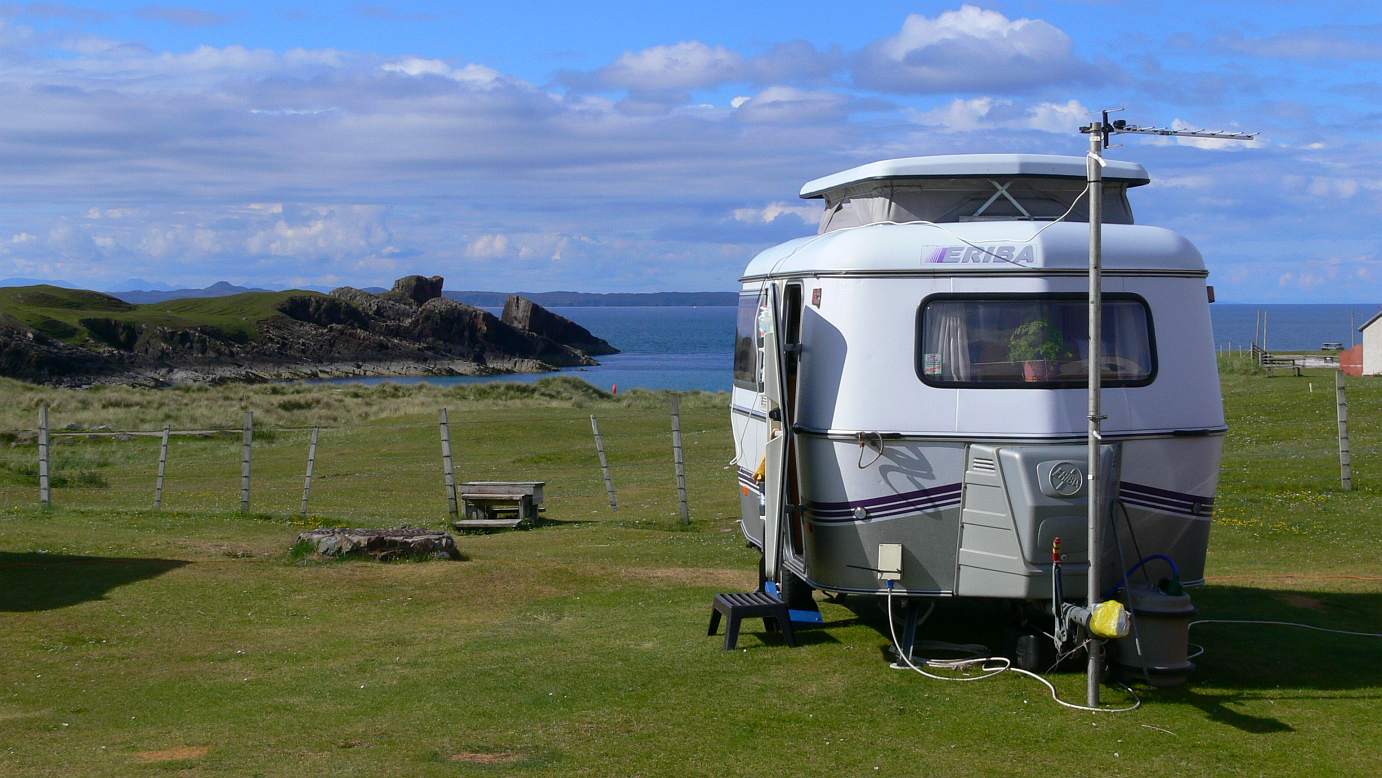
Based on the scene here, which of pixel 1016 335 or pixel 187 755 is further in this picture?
pixel 1016 335

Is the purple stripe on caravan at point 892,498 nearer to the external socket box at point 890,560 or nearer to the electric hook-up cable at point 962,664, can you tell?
the external socket box at point 890,560

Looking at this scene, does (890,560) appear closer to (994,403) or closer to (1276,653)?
(994,403)

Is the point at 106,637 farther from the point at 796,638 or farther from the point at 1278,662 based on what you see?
the point at 1278,662

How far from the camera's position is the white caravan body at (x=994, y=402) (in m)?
8.74

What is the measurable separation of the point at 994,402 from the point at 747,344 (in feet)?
12.6

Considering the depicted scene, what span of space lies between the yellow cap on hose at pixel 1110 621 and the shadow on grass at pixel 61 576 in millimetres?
9303

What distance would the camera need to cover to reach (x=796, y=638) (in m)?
10.5

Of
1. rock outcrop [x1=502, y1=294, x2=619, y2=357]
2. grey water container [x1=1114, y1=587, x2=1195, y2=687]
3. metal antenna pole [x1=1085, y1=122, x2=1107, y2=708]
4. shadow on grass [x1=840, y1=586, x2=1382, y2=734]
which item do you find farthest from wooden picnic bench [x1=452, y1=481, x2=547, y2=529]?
rock outcrop [x1=502, y1=294, x2=619, y2=357]

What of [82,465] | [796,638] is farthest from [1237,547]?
[82,465]

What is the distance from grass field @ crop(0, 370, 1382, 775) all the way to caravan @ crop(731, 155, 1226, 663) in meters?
0.90

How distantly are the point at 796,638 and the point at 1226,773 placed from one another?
4.06 m

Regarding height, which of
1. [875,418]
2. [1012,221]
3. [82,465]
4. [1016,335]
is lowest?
[82,465]

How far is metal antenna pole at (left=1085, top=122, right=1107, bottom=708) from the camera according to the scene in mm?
7961

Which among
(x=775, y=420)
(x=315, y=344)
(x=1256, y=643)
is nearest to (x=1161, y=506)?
(x=1256, y=643)
